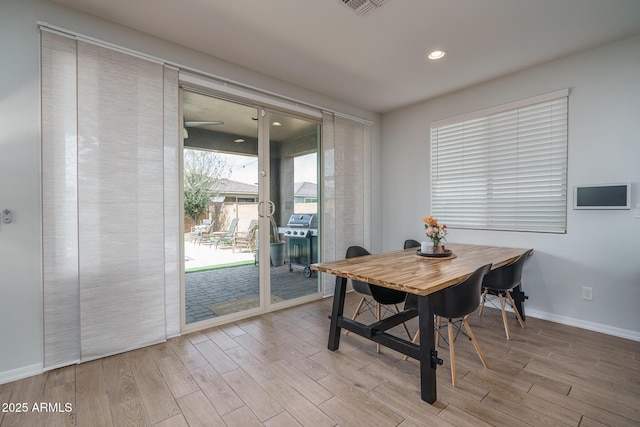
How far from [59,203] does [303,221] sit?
245 cm

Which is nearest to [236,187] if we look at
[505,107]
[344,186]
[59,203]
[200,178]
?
[200,178]

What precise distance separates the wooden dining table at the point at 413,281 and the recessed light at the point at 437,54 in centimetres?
201

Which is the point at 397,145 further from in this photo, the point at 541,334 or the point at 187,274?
the point at 187,274

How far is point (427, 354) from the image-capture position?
1.84m

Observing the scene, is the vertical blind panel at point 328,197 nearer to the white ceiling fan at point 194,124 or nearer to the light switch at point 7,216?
the white ceiling fan at point 194,124

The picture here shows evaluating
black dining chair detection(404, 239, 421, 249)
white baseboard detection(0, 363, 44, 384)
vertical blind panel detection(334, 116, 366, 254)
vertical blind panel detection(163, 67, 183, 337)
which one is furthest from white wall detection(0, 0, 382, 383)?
black dining chair detection(404, 239, 421, 249)

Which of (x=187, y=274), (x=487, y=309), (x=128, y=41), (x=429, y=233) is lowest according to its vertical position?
(x=487, y=309)

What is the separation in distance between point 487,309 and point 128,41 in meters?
4.66

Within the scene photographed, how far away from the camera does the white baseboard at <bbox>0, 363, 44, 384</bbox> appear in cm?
202

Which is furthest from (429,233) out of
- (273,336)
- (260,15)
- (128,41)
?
(128,41)

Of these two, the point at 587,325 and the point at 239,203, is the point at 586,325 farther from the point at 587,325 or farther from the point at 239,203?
the point at 239,203

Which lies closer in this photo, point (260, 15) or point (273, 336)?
point (260, 15)

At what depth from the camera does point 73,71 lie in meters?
2.24

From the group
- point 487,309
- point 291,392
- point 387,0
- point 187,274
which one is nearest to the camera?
point 291,392
